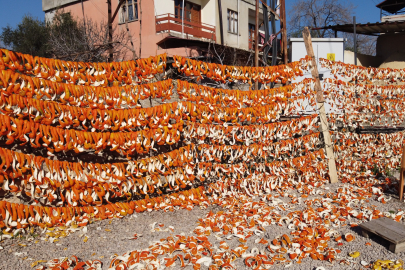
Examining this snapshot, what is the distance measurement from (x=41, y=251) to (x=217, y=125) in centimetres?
265

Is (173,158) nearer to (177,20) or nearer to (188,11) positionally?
(177,20)

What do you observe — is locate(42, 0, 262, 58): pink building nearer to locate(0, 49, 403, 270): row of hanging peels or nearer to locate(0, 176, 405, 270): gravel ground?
locate(0, 49, 403, 270): row of hanging peels

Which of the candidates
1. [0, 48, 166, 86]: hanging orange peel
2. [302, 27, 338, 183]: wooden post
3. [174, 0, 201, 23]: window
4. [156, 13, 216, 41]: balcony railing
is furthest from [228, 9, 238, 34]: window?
[0, 48, 166, 86]: hanging orange peel

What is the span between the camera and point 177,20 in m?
18.3

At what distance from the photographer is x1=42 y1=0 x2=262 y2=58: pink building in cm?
1858

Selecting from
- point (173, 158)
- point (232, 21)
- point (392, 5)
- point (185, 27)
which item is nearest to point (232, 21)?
point (232, 21)

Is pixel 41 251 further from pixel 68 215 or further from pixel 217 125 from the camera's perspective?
pixel 217 125

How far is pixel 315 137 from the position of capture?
4.98m

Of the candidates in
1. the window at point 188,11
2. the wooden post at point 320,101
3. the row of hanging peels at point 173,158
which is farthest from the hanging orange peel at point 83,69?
the window at point 188,11

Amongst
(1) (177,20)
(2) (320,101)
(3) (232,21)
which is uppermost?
(3) (232,21)

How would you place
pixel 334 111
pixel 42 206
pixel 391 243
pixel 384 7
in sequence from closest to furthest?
pixel 391 243 < pixel 42 206 < pixel 334 111 < pixel 384 7

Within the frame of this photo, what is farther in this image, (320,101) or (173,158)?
(320,101)

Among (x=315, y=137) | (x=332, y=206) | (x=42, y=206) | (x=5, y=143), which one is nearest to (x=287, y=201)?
(x=332, y=206)

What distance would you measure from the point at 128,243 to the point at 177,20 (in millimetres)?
17402
